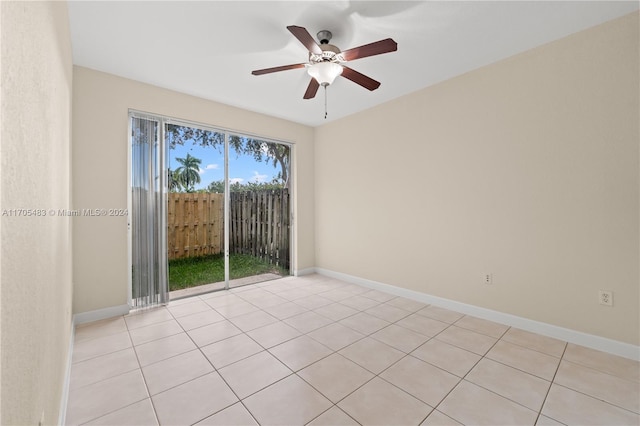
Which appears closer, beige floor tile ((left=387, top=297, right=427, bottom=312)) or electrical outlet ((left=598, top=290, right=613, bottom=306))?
electrical outlet ((left=598, top=290, right=613, bottom=306))

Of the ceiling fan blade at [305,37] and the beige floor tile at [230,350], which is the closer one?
the ceiling fan blade at [305,37]

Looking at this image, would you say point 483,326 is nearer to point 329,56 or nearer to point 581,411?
point 581,411

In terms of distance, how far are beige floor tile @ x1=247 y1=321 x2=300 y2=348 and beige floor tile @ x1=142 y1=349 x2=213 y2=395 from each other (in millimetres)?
497

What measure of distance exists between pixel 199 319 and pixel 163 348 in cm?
61

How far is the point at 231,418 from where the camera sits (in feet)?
5.19

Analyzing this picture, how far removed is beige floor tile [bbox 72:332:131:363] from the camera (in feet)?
7.30

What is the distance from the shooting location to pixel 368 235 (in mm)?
4148

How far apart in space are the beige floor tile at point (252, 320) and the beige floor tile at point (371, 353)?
960mm

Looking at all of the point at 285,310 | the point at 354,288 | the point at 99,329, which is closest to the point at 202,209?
the point at 99,329

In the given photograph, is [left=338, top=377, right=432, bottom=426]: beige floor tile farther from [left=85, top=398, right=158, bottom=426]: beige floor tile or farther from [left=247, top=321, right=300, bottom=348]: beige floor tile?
[left=85, top=398, right=158, bottom=426]: beige floor tile

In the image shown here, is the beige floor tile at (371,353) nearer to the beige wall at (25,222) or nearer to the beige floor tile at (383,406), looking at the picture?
the beige floor tile at (383,406)

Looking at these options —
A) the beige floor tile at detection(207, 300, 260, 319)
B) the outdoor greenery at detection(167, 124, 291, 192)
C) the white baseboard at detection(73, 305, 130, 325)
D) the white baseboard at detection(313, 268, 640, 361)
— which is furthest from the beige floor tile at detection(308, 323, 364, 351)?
the outdoor greenery at detection(167, 124, 291, 192)

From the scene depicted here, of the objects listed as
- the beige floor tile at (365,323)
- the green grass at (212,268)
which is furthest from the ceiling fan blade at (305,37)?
the green grass at (212,268)

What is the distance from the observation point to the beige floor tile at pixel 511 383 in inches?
68.9
